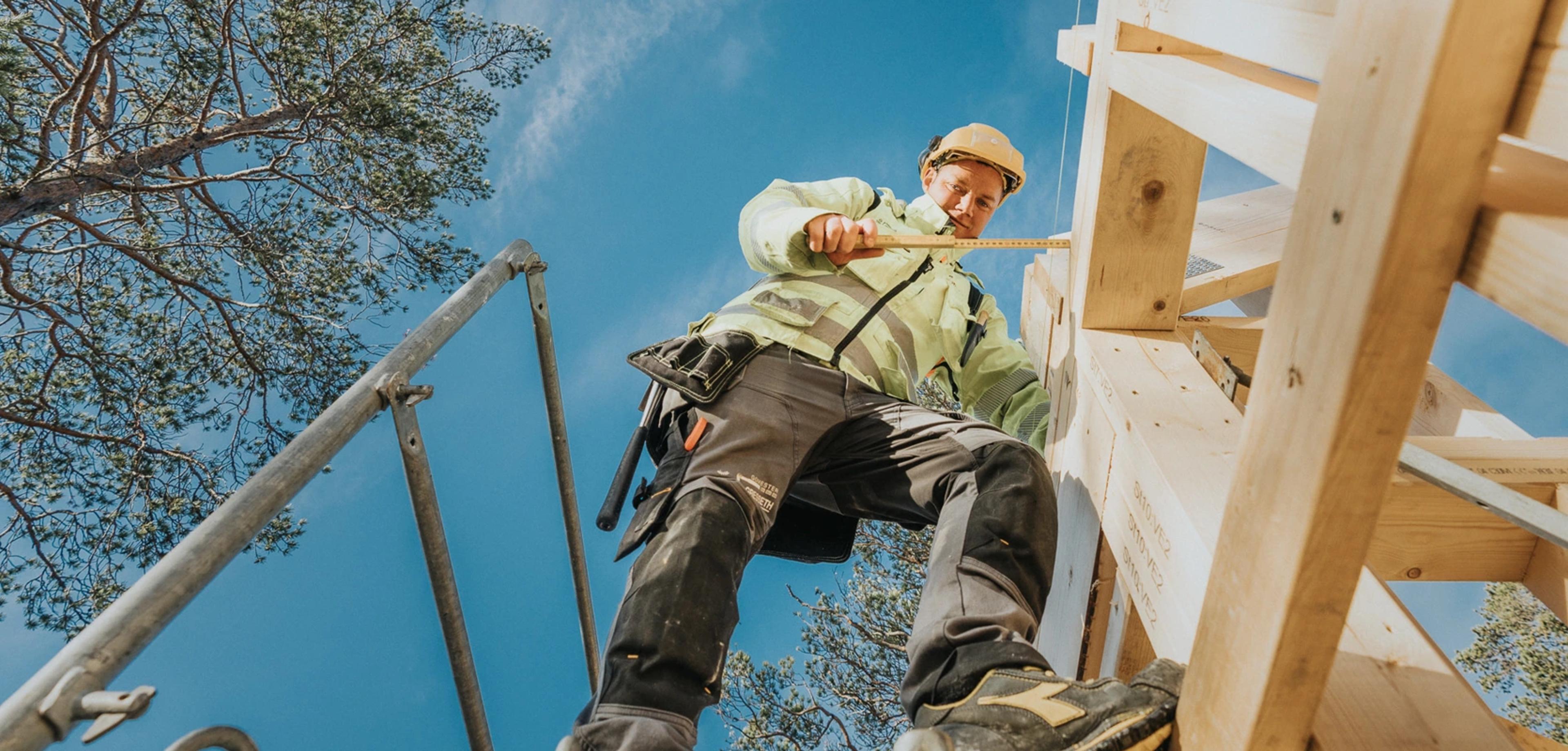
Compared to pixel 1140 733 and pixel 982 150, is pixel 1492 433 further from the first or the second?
pixel 1140 733

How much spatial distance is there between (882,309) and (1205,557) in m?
1.54

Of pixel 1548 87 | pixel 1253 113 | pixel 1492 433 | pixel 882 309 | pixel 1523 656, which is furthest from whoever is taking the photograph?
pixel 1523 656

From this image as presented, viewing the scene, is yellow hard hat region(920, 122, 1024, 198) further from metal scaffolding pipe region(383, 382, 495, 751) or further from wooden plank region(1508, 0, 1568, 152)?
wooden plank region(1508, 0, 1568, 152)

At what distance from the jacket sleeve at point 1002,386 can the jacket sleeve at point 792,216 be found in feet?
2.02

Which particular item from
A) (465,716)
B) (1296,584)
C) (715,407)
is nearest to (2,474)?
(465,716)

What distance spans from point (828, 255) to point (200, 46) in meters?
4.60

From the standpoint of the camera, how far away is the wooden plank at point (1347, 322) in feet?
2.46

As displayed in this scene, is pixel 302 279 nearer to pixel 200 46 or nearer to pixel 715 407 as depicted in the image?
pixel 200 46

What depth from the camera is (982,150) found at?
10.6ft

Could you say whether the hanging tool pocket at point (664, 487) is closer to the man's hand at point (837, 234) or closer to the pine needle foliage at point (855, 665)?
the man's hand at point (837, 234)

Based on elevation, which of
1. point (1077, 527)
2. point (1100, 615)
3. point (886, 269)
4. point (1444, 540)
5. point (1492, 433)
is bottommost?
point (1100, 615)

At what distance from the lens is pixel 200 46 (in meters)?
5.20

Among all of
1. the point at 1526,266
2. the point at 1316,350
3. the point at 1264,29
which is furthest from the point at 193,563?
the point at 1264,29

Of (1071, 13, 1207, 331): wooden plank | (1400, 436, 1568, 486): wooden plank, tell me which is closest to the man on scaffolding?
(1071, 13, 1207, 331): wooden plank
